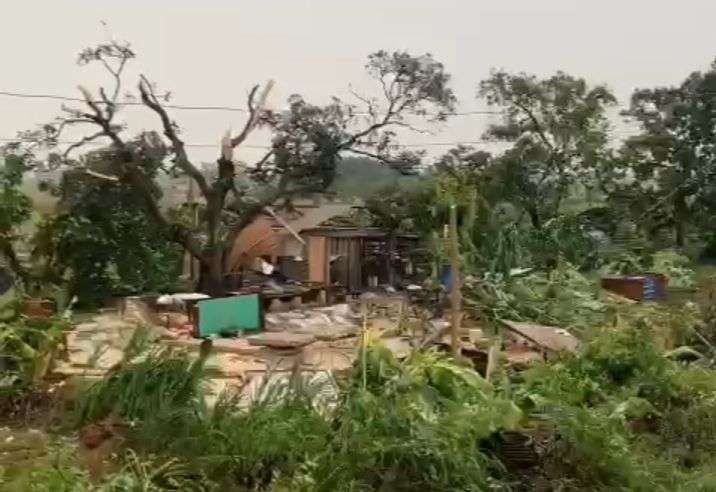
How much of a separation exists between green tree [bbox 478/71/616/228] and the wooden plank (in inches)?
155

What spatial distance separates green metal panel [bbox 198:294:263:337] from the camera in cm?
938

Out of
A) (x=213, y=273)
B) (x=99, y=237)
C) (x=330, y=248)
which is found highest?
(x=99, y=237)

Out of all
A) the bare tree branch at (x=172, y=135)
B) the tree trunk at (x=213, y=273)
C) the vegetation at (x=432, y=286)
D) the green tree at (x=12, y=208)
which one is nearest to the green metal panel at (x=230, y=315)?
the vegetation at (x=432, y=286)

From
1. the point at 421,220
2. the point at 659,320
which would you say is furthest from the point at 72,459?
the point at 421,220

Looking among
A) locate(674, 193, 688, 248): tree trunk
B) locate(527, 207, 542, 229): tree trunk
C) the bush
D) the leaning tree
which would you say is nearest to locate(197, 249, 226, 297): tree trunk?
the leaning tree

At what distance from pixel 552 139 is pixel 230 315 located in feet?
31.8

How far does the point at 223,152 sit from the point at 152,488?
9.93m

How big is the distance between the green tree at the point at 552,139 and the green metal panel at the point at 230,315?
26.7 ft

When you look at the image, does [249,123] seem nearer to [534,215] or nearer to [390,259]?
[390,259]

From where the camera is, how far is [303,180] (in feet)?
45.5

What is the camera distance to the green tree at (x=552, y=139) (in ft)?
56.2

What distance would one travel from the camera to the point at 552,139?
17.5 m

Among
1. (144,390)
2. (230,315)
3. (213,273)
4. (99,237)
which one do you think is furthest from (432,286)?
(144,390)

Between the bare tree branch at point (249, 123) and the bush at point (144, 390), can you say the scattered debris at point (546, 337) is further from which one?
the bare tree branch at point (249, 123)
